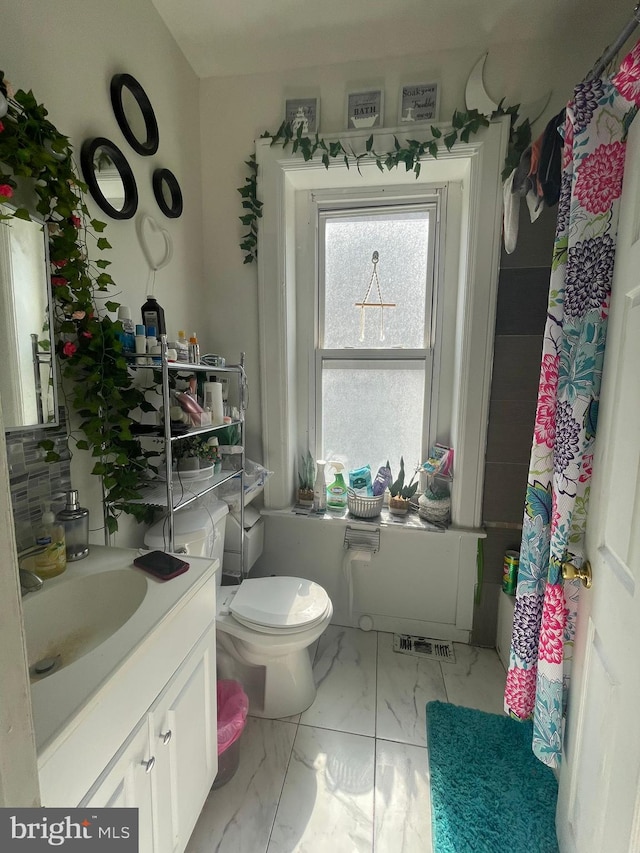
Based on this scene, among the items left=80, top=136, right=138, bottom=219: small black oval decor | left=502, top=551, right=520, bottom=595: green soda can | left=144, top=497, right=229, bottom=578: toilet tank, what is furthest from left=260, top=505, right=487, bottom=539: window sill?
left=80, top=136, right=138, bottom=219: small black oval decor

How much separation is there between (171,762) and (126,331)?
3.63 feet

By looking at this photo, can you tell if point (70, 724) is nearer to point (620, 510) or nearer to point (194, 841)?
point (194, 841)

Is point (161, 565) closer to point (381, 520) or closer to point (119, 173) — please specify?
point (381, 520)

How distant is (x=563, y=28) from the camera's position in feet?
4.62

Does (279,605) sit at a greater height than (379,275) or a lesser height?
lesser

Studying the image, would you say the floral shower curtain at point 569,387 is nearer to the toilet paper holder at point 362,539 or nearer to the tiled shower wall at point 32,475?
the toilet paper holder at point 362,539

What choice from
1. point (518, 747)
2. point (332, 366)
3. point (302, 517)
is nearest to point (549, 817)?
point (518, 747)

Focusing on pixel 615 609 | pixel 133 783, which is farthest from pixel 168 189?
pixel 615 609

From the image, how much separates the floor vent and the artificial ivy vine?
6.47ft

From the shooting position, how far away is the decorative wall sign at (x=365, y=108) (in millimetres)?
1575

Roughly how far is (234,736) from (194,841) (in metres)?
0.25

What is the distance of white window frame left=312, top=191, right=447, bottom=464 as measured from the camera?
5.98 feet

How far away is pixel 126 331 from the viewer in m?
1.13

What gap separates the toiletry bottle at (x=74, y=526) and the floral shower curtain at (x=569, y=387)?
4.07 feet
